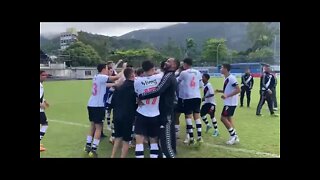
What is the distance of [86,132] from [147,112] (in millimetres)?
2556

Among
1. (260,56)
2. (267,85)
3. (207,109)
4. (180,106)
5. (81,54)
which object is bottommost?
(207,109)

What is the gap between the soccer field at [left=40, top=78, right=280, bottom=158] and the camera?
19.7 ft

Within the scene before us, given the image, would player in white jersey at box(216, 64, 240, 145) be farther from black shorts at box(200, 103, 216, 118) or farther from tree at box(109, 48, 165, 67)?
tree at box(109, 48, 165, 67)

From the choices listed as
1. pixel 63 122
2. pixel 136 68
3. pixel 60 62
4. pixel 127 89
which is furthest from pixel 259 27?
pixel 63 122

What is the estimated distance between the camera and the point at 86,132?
715cm

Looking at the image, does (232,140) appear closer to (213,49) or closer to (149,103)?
(213,49)

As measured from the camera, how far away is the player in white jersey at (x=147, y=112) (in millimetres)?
4992

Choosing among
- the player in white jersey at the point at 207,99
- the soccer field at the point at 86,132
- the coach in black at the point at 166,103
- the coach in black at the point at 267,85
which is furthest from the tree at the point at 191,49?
the coach in black at the point at 267,85

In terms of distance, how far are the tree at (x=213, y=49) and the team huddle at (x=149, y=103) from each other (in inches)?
33.2

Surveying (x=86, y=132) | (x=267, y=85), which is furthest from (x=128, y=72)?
(x=267, y=85)

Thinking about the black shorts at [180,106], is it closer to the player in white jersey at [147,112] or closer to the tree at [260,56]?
the player in white jersey at [147,112]

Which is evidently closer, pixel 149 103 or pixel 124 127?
pixel 149 103
